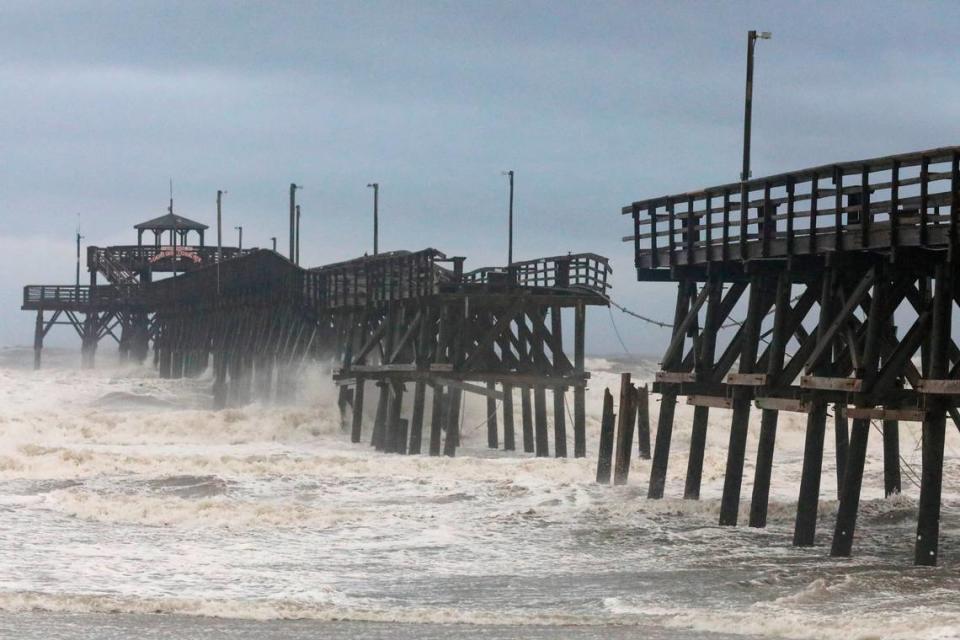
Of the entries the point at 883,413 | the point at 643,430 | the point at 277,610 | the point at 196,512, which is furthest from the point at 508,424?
the point at 277,610

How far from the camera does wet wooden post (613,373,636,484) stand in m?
25.6

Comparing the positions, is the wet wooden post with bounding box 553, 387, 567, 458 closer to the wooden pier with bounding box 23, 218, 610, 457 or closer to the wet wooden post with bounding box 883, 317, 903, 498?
the wooden pier with bounding box 23, 218, 610, 457

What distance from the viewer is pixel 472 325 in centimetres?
3669

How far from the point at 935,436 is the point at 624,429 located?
8.87 m

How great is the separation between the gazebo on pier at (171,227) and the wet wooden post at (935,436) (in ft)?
206

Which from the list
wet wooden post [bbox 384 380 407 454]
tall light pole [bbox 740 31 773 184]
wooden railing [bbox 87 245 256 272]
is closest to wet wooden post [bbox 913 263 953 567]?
tall light pole [bbox 740 31 773 184]

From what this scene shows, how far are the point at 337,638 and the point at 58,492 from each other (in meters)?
13.2

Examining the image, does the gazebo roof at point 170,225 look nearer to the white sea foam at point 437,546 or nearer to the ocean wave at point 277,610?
the white sea foam at point 437,546

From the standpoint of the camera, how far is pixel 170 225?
7725cm

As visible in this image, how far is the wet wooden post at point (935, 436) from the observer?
56.4 feet

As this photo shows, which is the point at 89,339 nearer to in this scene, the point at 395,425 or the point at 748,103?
the point at 395,425

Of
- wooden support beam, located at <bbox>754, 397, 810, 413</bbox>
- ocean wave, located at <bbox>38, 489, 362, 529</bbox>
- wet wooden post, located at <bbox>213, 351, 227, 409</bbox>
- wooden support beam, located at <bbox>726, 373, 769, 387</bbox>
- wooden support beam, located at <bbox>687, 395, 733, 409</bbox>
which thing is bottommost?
wet wooden post, located at <bbox>213, 351, 227, 409</bbox>

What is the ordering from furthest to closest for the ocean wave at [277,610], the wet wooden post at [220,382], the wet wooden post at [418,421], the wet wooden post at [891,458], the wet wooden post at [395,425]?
the wet wooden post at [220,382], the wet wooden post at [395,425], the wet wooden post at [418,421], the wet wooden post at [891,458], the ocean wave at [277,610]

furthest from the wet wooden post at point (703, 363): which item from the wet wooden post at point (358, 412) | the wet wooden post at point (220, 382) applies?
the wet wooden post at point (220, 382)
